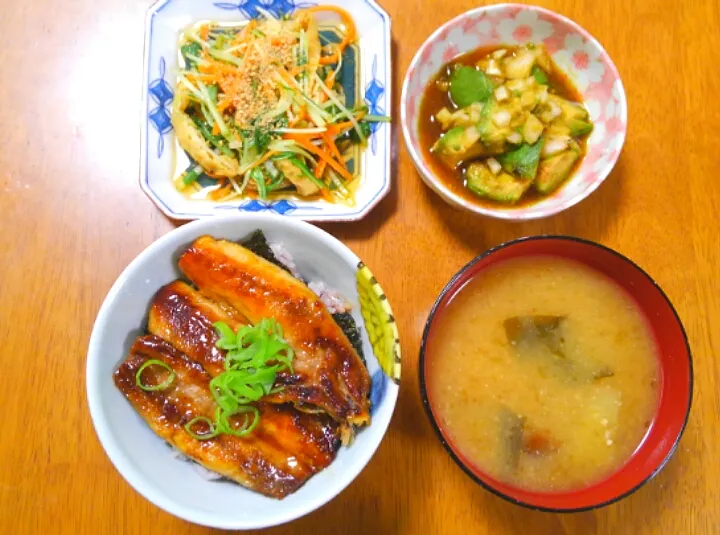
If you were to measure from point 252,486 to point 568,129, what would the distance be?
1009 mm

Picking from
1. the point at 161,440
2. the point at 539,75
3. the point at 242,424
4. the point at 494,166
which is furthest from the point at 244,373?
the point at 539,75

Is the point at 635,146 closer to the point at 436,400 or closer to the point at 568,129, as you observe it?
the point at 568,129

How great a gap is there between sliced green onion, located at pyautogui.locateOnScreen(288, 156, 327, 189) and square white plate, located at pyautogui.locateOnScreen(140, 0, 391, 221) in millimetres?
47

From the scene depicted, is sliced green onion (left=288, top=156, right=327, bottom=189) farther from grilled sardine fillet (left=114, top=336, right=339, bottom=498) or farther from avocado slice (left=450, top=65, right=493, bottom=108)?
grilled sardine fillet (left=114, top=336, right=339, bottom=498)

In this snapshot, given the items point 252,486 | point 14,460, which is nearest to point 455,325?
point 252,486

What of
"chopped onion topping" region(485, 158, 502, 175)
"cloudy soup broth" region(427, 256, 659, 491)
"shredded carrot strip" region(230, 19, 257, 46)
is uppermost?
"shredded carrot strip" region(230, 19, 257, 46)

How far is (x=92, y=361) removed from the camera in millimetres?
1087

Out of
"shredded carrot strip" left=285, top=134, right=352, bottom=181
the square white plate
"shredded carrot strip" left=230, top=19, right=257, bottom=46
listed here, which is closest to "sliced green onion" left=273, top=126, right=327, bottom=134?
"shredded carrot strip" left=285, top=134, right=352, bottom=181

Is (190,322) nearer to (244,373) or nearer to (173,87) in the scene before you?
(244,373)

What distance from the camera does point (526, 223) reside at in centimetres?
146

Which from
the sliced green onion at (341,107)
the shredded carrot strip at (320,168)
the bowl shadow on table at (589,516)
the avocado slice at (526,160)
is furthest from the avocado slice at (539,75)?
the bowl shadow on table at (589,516)

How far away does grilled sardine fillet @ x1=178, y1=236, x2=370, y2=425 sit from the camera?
1.09 meters

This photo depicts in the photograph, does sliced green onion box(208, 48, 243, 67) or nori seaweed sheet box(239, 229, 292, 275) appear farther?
sliced green onion box(208, 48, 243, 67)

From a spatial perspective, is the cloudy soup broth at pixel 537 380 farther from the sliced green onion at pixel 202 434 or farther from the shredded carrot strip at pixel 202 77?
the shredded carrot strip at pixel 202 77
